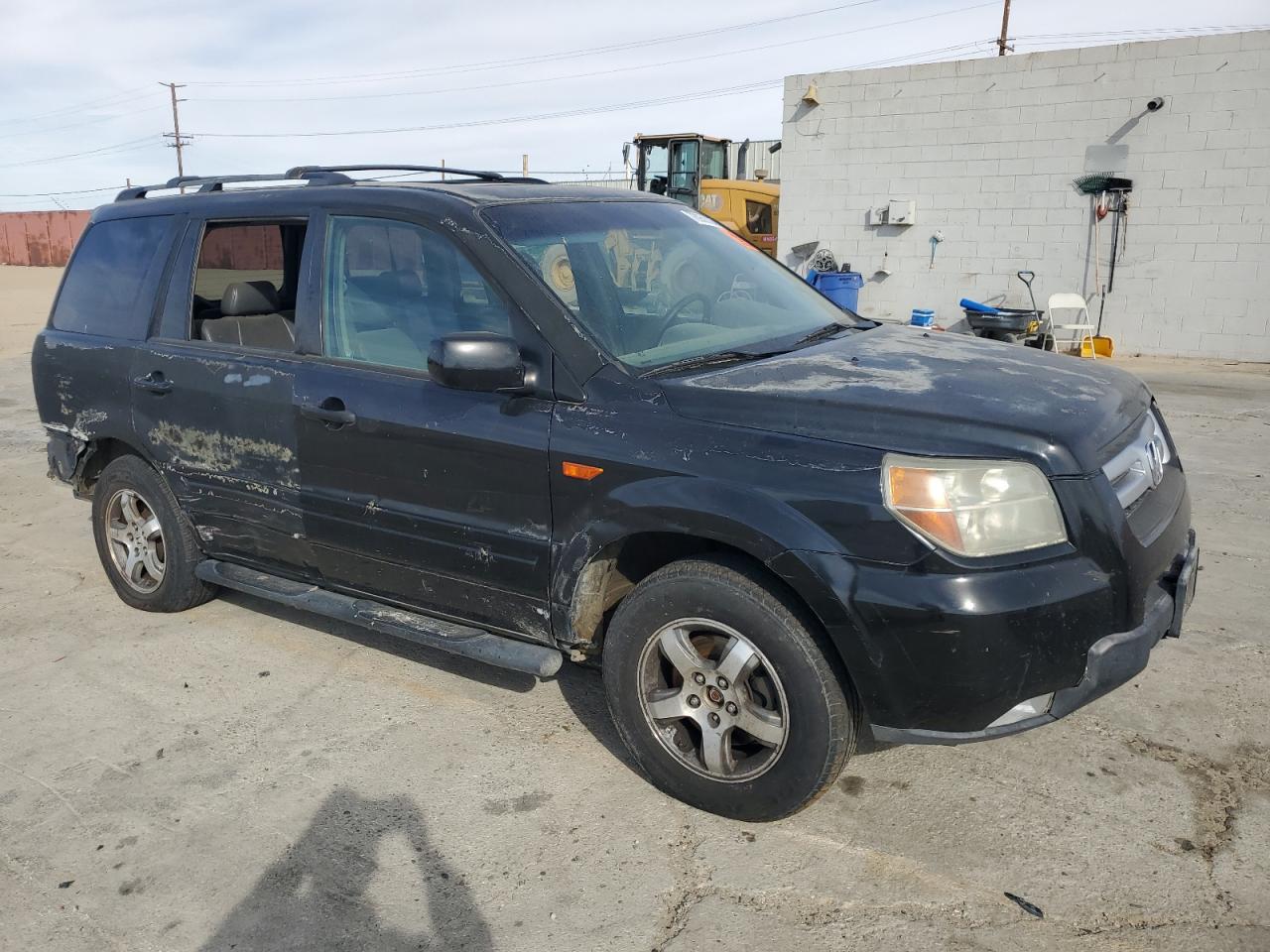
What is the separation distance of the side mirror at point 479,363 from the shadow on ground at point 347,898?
1371 millimetres

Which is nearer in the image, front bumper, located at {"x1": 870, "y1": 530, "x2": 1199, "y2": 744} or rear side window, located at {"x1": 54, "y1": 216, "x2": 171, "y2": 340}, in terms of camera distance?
front bumper, located at {"x1": 870, "y1": 530, "x2": 1199, "y2": 744}

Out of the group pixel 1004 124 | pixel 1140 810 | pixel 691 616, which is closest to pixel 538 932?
pixel 691 616

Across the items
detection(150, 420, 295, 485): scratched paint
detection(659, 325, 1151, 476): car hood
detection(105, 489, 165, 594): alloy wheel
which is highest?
detection(659, 325, 1151, 476): car hood

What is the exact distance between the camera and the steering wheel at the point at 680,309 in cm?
356

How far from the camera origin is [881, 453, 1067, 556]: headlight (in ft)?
8.68

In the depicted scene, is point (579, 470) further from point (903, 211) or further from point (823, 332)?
point (903, 211)

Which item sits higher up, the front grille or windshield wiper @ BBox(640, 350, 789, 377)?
windshield wiper @ BBox(640, 350, 789, 377)

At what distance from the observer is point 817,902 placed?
2.73m

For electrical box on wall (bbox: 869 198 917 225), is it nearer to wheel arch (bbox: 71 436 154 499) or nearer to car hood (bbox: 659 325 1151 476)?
car hood (bbox: 659 325 1151 476)

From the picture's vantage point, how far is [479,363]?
312 cm

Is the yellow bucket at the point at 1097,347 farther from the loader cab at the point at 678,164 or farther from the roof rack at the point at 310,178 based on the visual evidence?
the roof rack at the point at 310,178

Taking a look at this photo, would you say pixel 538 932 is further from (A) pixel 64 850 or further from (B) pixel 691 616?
(A) pixel 64 850

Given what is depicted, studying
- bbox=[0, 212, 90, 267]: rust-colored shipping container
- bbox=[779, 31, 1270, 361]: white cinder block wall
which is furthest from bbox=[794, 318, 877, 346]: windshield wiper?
bbox=[0, 212, 90, 267]: rust-colored shipping container

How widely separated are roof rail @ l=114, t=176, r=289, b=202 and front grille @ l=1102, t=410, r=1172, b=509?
3.64 m
